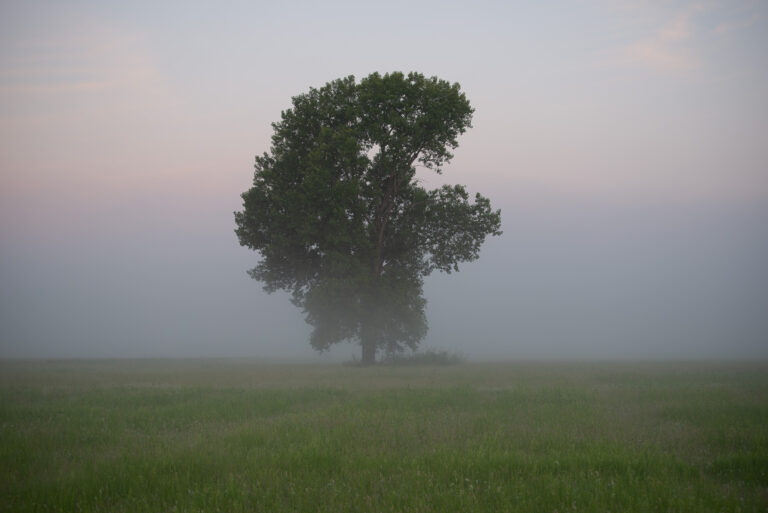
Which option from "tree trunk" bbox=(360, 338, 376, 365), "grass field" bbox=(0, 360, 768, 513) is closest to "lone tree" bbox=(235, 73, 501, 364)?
"tree trunk" bbox=(360, 338, 376, 365)

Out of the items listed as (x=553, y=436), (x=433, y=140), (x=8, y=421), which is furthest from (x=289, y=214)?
(x=553, y=436)

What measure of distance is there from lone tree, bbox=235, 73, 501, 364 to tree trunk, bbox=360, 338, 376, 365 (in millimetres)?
408

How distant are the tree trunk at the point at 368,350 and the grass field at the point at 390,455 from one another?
19.7m

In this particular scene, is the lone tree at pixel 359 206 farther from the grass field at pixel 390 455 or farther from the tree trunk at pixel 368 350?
the grass field at pixel 390 455

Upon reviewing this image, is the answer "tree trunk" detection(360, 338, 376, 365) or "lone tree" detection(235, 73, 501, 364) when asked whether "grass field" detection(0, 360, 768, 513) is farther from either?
"tree trunk" detection(360, 338, 376, 365)

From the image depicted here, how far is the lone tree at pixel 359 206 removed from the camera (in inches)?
A: 1083

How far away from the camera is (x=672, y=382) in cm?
1831

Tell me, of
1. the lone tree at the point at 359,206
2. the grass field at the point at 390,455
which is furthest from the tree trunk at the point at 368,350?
the grass field at the point at 390,455

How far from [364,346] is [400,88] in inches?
725

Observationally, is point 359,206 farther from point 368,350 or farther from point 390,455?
point 390,455

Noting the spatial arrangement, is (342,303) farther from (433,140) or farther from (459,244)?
(433,140)

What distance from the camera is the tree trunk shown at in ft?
107

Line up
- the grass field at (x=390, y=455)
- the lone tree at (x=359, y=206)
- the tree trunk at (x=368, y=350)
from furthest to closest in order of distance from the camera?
the tree trunk at (x=368, y=350) → the lone tree at (x=359, y=206) → the grass field at (x=390, y=455)

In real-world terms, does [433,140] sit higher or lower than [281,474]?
higher
